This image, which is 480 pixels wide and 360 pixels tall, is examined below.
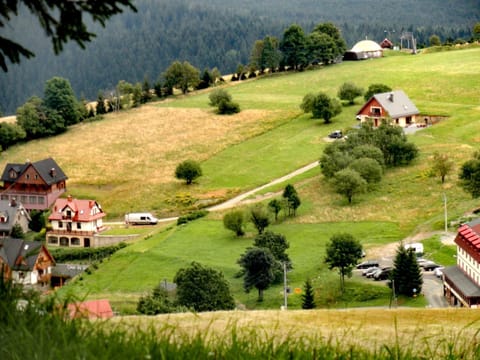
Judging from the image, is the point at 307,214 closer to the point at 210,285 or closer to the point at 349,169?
the point at 349,169

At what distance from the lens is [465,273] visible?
33.8 m

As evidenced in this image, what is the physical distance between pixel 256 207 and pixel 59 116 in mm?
38845

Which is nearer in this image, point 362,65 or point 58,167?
point 58,167

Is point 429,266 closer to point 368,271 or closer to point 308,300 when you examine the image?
point 368,271

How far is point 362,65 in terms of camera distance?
96.1 m

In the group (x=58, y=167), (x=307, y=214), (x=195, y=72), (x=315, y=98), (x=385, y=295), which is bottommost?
(x=385, y=295)

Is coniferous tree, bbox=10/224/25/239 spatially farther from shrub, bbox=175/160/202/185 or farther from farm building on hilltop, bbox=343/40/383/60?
farm building on hilltop, bbox=343/40/383/60

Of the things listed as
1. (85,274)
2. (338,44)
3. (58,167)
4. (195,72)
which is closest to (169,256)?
(85,274)

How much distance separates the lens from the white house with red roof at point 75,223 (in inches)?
2122

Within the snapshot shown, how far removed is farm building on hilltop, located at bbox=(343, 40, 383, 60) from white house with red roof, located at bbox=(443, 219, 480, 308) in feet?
231

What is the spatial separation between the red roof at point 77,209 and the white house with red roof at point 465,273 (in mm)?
25575

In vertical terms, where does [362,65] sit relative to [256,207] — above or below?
above

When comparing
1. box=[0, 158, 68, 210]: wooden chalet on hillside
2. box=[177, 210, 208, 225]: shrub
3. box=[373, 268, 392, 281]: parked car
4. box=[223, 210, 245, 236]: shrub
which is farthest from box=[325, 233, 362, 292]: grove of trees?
box=[0, 158, 68, 210]: wooden chalet on hillside

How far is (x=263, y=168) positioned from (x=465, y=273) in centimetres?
2918
